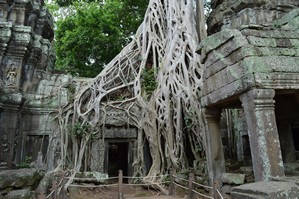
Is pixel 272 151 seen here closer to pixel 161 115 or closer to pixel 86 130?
pixel 161 115

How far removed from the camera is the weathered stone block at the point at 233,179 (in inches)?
138

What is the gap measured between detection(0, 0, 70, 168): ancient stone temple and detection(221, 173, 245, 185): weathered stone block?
16.1 ft

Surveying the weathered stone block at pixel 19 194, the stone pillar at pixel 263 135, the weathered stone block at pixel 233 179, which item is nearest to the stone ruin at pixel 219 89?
the stone pillar at pixel 263 135

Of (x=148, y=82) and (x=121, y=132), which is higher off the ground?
(x=148, y=82)

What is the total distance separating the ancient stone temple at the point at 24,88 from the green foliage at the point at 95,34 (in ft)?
10.6

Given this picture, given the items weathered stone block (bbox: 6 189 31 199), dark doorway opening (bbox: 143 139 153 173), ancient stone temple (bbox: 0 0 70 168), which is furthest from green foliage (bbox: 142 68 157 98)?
weathered stone block (bbox: 6 189 31 199)

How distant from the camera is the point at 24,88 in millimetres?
7273

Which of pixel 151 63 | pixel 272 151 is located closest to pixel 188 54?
pixel 151 63

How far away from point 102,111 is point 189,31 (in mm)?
3453

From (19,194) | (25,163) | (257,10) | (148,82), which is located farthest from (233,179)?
(25,163)

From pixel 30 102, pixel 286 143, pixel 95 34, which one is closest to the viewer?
pixel 286 143

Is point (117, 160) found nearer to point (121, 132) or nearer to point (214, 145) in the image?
point (121, 132)

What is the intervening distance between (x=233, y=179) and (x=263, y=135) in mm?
1000

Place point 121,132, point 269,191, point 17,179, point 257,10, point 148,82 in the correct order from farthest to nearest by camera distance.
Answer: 1. point 148,82
2. point 121,132
3. point 257,10
4. point 17,179
5. point 269,191
